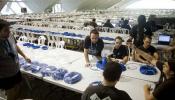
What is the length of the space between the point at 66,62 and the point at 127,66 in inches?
45.9

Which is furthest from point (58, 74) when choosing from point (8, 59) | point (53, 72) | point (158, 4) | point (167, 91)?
point (158, 4)

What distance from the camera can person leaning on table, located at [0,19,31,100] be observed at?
125 inches

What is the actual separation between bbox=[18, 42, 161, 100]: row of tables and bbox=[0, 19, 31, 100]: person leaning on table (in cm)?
42

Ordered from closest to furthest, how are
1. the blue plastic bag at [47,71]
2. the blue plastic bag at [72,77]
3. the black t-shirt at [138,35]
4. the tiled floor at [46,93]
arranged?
the blue plastic bag at [72,77] → the blue plastic bag at [47,71] → the tiled floor at [46,93] → the black t-shirt at [138,35]

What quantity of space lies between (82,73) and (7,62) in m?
1.19

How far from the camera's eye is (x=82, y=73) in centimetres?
370

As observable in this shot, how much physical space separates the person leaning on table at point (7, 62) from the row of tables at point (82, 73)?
0.42 meters

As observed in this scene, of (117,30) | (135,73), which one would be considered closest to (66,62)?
(135,73)

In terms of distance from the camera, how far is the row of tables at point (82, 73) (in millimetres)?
3127

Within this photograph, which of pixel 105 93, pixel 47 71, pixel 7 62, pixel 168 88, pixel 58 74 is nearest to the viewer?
pixel 105 93

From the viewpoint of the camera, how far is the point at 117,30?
8.87m

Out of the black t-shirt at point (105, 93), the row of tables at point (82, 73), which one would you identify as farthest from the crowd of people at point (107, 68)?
the row of tables at point (82, 73)

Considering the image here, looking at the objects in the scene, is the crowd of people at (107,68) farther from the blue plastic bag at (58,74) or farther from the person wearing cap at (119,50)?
the blue plastic bag at (58,74)

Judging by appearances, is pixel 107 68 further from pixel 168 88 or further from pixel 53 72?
pixel 53 72
